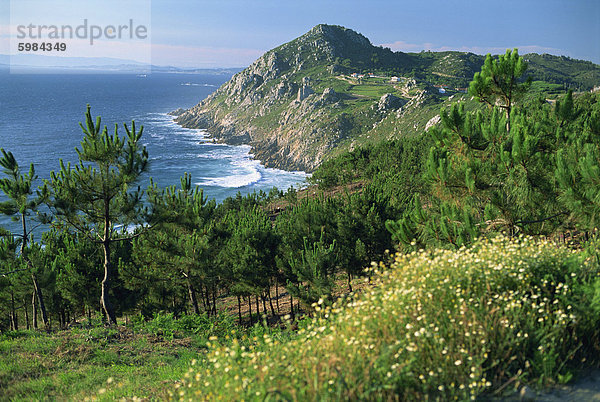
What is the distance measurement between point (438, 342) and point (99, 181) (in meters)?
13.7

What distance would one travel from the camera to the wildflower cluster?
4.15 m

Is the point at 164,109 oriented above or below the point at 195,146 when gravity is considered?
above

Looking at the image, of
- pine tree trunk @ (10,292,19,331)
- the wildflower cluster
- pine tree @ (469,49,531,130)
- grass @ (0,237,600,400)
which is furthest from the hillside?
the wildflower cluster

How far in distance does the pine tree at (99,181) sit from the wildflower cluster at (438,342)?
36.7ft

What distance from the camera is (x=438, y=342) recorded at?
4555mm

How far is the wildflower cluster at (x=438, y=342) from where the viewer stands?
13.6 feet

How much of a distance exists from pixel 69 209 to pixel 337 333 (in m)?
13.4

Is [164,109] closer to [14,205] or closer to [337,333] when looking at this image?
[14,205]

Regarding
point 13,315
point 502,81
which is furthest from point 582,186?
point 13,315

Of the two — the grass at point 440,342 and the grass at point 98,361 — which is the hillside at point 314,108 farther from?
the grass at point 440,342

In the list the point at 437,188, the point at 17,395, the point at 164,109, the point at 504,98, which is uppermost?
the point at 164,109

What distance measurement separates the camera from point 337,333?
16.3ft

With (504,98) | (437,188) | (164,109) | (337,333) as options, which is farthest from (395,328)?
(164,109)

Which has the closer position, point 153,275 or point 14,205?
point 14,205
